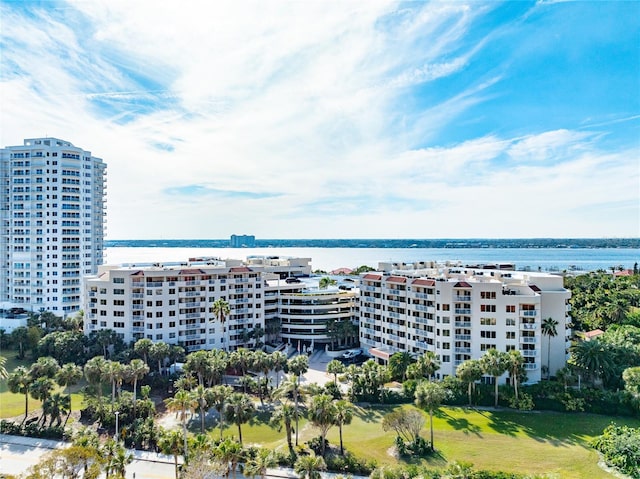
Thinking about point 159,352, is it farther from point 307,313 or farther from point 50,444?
point 307,313

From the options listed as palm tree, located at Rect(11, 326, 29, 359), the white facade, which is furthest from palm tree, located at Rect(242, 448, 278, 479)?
A: palm tree, located at Rect(11, 326, 29, 359)

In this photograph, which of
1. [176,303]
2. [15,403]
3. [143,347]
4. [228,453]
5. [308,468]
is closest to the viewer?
[228,453]

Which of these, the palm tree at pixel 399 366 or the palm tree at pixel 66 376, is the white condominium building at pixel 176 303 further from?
the palm tree at pixel 399 366

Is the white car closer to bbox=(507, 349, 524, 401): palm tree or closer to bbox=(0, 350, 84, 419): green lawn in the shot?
bbox=(507, 349, 524, 401): palm tree

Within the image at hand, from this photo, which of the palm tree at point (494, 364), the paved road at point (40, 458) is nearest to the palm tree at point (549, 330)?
the palm tree at point (494, 364)

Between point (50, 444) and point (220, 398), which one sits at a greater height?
point (220, 398)

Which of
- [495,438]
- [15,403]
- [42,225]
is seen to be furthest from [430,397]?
[42,225]
